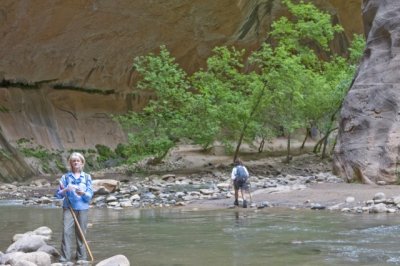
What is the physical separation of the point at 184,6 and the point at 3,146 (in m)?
10.8

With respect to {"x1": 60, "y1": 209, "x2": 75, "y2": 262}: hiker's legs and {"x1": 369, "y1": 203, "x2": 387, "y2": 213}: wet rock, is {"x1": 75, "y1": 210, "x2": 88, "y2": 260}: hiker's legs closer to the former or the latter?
{"x1": 60, "y1": 209, "x2": 75, "y2": 262}: hiker's legs

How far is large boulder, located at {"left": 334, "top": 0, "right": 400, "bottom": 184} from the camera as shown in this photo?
15594 millimetres

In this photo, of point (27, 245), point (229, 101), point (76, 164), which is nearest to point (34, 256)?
point (27, 245)

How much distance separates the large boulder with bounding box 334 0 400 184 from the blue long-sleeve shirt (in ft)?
32.2

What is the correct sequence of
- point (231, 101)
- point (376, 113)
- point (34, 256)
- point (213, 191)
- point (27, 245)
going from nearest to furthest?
1. point (34, 256)
2. point (27, 245)
3. point (376, 113)
4. point (213, 191)
5. point (231, 101)

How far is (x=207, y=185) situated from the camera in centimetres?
2017

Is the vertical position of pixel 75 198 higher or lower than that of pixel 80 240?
higher

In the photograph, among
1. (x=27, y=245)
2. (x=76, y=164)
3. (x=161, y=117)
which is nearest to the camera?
(x=76, y=164)

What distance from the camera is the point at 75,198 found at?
24.2ft

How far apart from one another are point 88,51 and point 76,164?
23.0 metres

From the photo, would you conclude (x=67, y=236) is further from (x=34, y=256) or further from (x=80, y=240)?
(x=34, y=256)

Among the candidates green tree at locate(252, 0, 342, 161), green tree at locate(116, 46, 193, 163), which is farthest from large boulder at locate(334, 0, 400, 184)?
green tree at locate(116, 46, 193, 163)

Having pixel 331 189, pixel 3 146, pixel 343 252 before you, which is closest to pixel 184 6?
pixel 3 146

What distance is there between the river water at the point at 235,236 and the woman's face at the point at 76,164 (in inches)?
46.5
